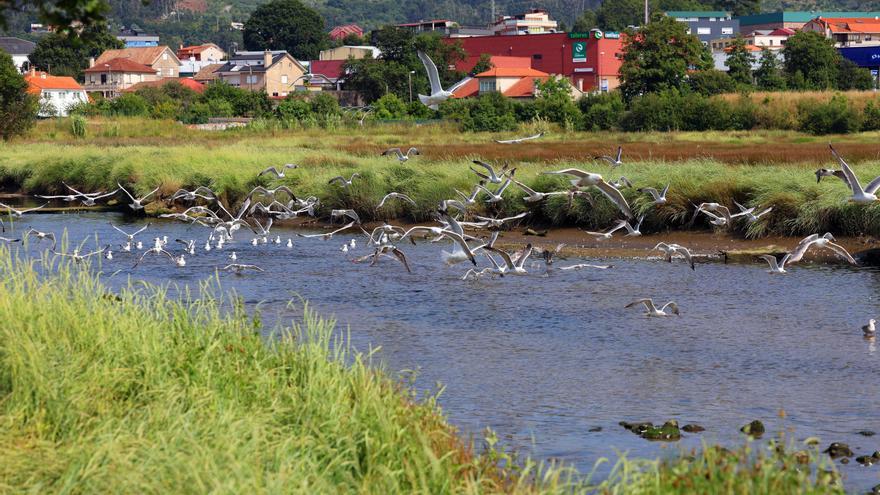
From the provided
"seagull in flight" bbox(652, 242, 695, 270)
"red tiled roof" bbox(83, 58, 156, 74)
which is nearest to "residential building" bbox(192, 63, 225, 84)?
"red tiled roof" bbox(83, 58, 156, 74)

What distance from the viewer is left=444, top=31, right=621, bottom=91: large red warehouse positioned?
343ft

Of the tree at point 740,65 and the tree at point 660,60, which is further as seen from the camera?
the tree at point 740,65

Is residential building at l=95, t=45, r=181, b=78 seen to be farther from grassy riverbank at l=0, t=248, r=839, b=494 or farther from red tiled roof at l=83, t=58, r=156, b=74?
grassy riverbank at l=0, t=248, r=839, b=494

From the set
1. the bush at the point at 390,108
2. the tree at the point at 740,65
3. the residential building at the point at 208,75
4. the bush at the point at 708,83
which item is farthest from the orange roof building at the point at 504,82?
the residential building at the point at 208,75

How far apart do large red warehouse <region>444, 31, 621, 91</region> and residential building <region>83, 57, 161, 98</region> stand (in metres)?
41.9

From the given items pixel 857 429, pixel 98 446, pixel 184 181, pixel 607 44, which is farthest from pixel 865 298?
pixel 607 44

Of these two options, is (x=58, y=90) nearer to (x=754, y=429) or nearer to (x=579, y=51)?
(x=579, y=51)

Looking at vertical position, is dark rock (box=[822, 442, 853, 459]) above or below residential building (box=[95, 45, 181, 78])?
below

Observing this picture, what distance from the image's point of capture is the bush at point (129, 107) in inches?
3278

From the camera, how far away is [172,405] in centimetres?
844

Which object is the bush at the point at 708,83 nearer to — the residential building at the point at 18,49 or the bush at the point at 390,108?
the bush at the point at 390,108

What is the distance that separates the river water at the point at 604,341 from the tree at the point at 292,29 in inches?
5505

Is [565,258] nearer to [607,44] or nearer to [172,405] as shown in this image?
[172,405]

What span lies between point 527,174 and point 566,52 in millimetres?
80799
